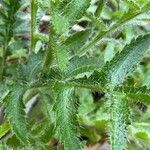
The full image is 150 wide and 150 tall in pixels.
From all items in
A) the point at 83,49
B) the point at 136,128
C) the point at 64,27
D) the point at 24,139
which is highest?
the point at 64,27

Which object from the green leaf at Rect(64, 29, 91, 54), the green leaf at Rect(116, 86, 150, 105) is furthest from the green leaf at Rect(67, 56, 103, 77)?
the green leaf at Rect(116, 86, 150, 105)

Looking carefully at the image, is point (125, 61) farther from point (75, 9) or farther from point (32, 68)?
point (32, 68)

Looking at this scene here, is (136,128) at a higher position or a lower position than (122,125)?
lower

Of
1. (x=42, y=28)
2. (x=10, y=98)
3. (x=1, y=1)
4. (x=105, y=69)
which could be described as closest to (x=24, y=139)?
(x=10, y=98)

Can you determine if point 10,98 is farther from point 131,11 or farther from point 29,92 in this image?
point 131,11

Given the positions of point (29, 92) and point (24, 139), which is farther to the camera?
point (29, 92)

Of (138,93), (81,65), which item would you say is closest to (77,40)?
(81,65)
